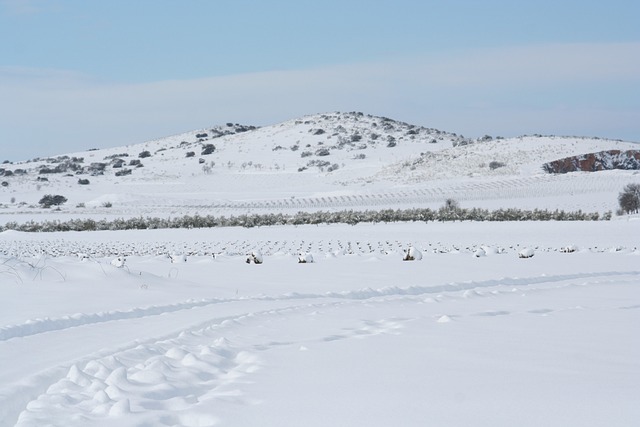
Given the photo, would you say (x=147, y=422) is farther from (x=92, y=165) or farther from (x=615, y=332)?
(x=92, y=165)

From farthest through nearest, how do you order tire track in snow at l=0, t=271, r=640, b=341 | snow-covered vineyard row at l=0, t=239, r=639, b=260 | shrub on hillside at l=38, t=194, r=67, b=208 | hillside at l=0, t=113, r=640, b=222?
shrub on hillside at l=38, t=194, r=67, b=208
hillside at l=0, t=113, r=640, b=222
snow-covered vineyard row at l=0, t=239, r=639, b=260
tire track in snow at l=0, t=271, r=640, b=341

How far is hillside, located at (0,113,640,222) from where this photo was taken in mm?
48312

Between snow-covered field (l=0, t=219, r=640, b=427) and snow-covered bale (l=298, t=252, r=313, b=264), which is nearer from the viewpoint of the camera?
snow-covered field (l=0, t=219, r=640, b=427)

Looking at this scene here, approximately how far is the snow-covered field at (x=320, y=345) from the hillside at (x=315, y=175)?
1202 inches

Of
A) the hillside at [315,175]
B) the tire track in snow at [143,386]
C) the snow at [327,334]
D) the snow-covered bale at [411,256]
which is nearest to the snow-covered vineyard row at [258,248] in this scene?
the snow at [327,334]

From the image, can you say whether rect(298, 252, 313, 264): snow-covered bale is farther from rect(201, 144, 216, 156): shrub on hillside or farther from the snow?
rect(201, 144, 216, 156): shrub on hillside

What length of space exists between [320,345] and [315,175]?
6362 cm

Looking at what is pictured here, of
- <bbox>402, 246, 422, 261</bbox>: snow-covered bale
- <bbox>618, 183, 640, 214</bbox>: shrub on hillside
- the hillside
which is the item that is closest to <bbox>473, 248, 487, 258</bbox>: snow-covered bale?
<bbox>402, 246, 422, 261</bbox>: snow-covered bale

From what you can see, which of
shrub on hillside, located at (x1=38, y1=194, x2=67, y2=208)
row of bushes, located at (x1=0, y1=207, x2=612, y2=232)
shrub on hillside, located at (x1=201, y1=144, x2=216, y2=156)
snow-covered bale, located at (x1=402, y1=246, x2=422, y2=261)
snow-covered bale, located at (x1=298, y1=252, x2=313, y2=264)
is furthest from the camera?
shrub on hillside, located at (x1=201, y1=144, x2=216, y2=156)

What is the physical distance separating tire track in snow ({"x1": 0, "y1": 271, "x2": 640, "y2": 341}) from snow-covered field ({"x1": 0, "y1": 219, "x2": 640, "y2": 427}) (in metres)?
0.03

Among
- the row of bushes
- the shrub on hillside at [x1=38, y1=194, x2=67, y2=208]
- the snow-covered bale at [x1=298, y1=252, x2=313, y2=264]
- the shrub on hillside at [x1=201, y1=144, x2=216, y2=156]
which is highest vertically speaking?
the shrub on hillside at [x1=201, y1=144, x2=216, y2=156]

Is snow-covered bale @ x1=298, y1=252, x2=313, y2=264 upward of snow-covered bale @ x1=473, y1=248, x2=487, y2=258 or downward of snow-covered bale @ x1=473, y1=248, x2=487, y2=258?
upward

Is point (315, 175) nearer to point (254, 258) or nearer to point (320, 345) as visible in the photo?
point (254, 258)

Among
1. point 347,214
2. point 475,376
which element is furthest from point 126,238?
point 475,376
